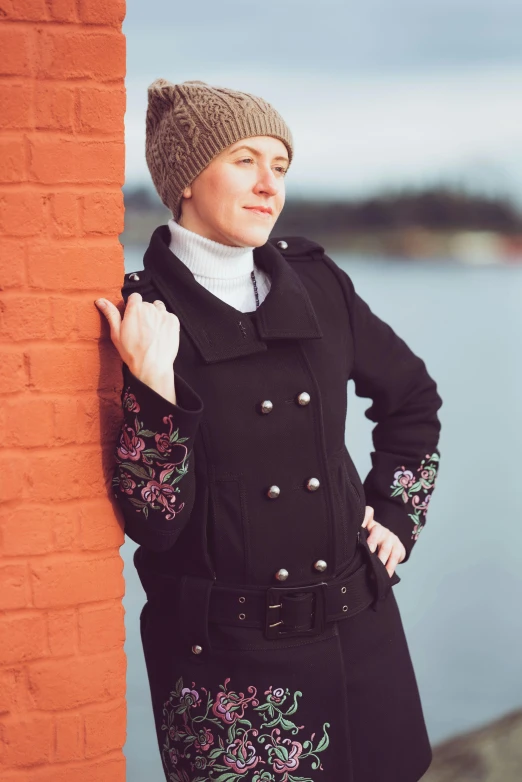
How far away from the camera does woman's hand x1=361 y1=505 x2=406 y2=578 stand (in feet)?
7.26

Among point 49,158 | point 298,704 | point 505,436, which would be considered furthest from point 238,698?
point 505,436

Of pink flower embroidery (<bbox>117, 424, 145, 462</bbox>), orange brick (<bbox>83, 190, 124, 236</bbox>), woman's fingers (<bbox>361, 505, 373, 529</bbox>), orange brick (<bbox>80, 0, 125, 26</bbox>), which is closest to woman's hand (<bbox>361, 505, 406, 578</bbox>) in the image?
woman's fingers (<bbox>361, 505, 373, 529</bbox>)

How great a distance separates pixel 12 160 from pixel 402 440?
105 centimetres

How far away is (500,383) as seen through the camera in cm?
682

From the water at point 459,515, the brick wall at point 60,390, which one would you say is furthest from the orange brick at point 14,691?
the water at point 459,515

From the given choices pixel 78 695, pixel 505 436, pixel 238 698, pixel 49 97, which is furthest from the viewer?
pixel 505 436

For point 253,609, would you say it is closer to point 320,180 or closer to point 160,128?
point 160,128

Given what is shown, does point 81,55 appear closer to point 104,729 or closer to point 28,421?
point 28,421

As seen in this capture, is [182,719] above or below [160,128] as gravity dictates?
below

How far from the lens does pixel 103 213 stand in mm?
1730

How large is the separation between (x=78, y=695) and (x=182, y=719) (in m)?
0.23

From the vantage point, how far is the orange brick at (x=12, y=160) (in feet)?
5.46

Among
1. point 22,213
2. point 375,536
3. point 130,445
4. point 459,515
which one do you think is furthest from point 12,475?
point 459,515

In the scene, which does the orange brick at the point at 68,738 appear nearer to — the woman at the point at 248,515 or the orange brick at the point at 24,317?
the woman at the point at 248,515
